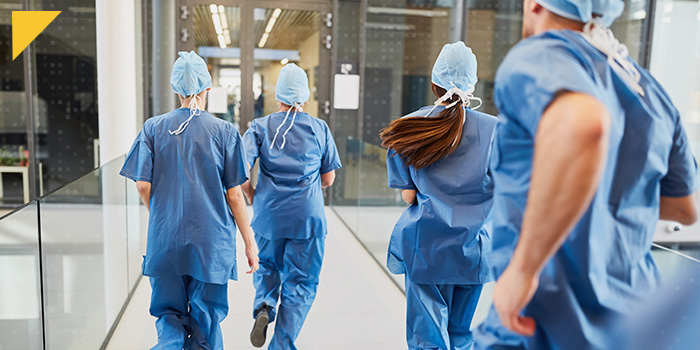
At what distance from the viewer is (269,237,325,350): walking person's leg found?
102 inches

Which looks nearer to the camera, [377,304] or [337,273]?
[377,304]

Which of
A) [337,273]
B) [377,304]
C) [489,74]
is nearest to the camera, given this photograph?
[377,304]

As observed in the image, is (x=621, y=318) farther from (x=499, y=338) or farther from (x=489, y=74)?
(x=489, y=74)

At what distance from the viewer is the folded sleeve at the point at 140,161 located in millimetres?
2070

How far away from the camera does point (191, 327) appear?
88.5 inches

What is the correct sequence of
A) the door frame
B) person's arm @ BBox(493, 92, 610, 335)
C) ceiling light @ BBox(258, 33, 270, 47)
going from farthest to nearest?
1. ceiling light @ BBox(258, 33, 270, 47)
2. the door frame
3. person's arm @ BBox(493, 92, 610, 335)

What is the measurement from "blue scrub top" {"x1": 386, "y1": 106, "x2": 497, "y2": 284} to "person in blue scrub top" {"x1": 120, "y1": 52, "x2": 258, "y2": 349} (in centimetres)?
63

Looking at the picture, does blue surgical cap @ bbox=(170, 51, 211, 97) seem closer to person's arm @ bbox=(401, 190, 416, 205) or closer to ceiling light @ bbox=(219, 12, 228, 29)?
person's arm @ bbox=(401, 190, 416, 205)

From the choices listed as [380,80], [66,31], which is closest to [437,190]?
[380,80]

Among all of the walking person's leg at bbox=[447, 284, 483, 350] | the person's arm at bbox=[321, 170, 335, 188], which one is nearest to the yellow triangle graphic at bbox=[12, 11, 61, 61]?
the person's arm at bbox=[321, 170, 335, 188]

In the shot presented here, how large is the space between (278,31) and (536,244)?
5557 mm

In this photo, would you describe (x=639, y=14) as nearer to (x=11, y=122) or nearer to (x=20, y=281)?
A: (x=20, y=281)

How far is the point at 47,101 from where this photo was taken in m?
6.36

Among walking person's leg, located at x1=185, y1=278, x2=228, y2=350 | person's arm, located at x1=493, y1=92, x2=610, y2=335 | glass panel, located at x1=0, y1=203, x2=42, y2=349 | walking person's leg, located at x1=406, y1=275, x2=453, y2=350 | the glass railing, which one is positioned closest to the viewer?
person's arm, located at x1=493, y1=92, x2=610, y2=335
